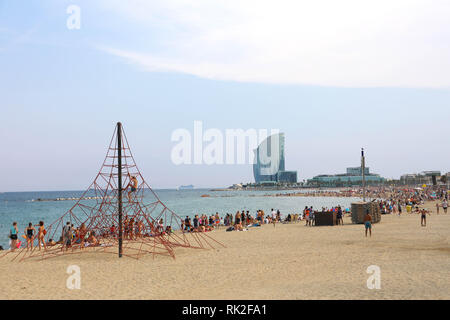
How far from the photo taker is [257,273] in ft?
34.8

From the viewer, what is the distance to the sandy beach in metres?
8.59

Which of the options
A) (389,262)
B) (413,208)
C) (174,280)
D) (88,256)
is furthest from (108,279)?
(413,208)

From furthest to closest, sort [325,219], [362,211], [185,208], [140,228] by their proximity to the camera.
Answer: [185,208], [325,219], [362,211], [140,228]

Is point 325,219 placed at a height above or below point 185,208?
above

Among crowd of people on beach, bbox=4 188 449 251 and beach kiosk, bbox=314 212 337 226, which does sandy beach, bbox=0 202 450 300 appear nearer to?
crowd of people on beach, bbox=4 188 449 251

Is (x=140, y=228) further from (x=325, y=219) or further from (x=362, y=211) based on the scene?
(x=362, y=211)

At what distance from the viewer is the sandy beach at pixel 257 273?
8.59 metres

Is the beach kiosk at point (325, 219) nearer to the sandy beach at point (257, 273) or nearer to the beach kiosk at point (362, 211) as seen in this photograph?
the beach kiosk at point (362, 211)

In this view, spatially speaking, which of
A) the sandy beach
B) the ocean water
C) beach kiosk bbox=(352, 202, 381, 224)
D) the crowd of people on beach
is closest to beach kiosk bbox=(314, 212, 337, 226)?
the crowd of people on beach

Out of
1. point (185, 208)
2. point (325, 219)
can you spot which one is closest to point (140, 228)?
point (325, 219)

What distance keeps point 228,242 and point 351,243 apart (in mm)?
5217

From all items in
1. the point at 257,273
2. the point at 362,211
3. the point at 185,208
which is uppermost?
the point at 362,211

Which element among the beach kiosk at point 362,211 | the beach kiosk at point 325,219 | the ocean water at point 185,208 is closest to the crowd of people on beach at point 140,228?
the beach kiosk at point 325,219
